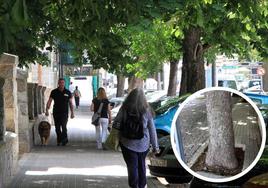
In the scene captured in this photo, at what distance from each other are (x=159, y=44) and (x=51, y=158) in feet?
35.6

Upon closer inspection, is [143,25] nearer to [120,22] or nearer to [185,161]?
[120,22]

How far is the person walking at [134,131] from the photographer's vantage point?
8500 mm

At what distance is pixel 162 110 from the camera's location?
16828 millimetres

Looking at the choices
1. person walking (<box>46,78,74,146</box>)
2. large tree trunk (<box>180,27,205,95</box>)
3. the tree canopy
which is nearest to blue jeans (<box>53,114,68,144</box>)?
person walking (<box>46,78,74,146</box>)

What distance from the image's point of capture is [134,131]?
334 inches

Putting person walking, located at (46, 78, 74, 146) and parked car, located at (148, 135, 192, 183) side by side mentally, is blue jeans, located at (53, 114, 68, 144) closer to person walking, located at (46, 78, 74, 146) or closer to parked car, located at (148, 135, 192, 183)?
person walking, located at (46, 78, 74, 146)

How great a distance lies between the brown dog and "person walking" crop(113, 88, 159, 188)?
8.80 meters

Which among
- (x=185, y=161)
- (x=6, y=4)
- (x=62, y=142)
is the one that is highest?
(x=6, y=4)

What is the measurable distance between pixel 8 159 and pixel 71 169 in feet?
6.47

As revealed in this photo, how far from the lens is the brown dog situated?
1723cm

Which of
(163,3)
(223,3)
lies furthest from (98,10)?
(223,3)

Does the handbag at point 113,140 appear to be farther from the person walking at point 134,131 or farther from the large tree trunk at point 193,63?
the large tree trunk at point 193,63

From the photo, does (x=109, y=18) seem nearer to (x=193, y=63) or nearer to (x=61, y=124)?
(x=61, y=124)

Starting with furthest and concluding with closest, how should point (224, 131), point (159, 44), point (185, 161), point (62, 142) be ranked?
point (159, 44), point (62, 142), point (185, 161), point (224, 131)
